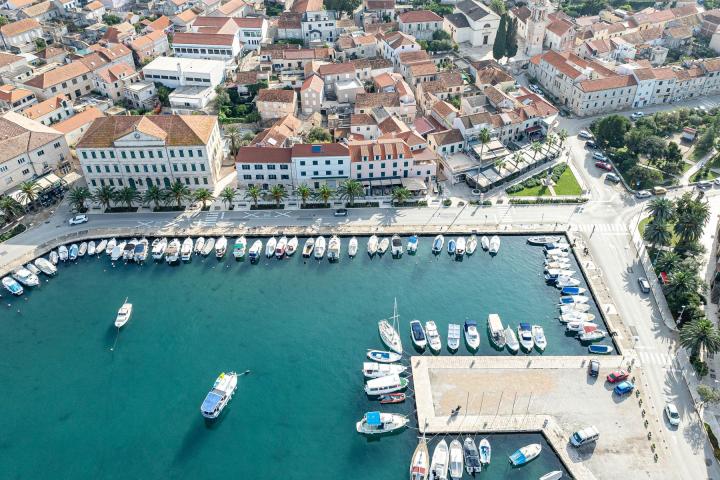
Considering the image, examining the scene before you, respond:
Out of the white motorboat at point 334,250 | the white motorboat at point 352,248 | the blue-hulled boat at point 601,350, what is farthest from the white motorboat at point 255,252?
the blue-hulled boat at point 601,350

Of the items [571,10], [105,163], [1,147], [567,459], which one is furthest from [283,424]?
[571,10]

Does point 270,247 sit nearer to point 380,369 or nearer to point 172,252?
point 172,252

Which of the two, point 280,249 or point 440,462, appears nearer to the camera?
point 440,462

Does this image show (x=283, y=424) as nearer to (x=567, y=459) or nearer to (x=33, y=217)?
(x=567, y=459)

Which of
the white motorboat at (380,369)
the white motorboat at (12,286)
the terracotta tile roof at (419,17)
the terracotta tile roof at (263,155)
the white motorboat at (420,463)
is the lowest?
the white motorboat at (420,463)

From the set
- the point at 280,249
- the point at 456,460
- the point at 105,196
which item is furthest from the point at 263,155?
the point at 456,460

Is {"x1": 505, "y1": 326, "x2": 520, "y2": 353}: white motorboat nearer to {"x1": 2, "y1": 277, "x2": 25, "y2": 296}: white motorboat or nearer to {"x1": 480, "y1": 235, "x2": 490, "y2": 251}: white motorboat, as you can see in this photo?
{"x1": 480, "y1": 235, "x2": 490, "y2": 251}: white motorboat

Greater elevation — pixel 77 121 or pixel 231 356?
pixel 77 121

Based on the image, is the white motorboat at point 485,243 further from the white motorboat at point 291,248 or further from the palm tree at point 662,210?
the white motorboat at point 291,248
